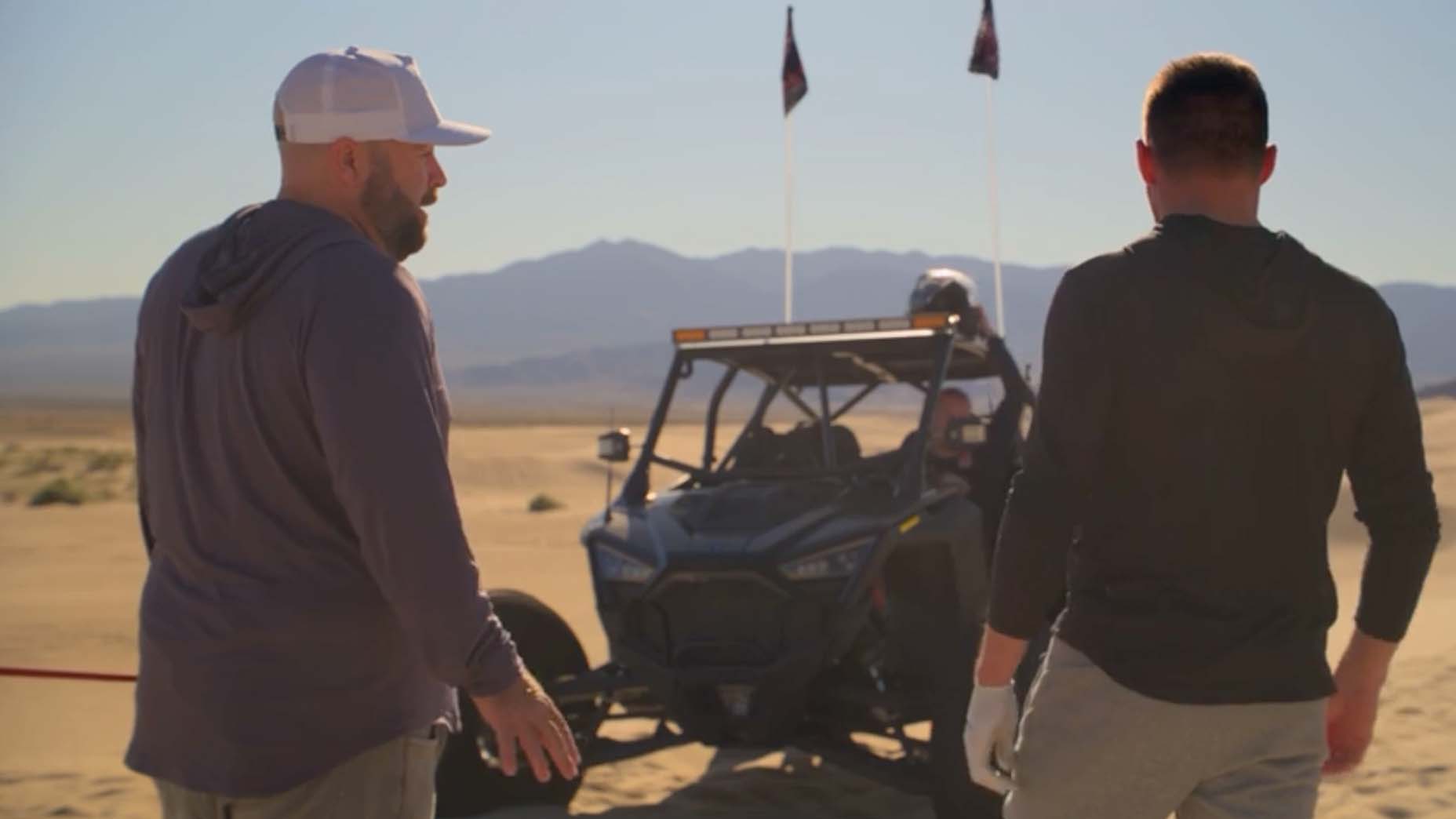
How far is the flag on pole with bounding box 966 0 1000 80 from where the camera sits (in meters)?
11.8

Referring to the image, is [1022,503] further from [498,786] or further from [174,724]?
[498,786]

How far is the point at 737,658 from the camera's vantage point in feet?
20.9

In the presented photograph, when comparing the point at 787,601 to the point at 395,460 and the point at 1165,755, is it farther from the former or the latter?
the point at 395,460

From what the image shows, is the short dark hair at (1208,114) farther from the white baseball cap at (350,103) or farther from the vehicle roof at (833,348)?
the vehicle roof at (833,348)

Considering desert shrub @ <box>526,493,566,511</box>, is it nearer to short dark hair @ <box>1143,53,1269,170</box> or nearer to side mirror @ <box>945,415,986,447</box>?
side mirror @ <box>945,415,986,447</box>

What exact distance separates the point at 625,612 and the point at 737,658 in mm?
470

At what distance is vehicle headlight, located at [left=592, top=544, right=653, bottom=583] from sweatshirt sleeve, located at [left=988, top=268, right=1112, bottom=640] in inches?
146

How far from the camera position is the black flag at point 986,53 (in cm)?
1175

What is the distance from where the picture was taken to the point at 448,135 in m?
2.94

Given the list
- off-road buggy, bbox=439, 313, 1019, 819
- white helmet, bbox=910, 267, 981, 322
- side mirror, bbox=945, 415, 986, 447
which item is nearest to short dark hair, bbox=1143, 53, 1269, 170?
off-road buggy, bbox=439, 313, 1019, 819

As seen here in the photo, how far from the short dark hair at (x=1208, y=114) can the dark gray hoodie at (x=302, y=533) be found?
3.94 ft

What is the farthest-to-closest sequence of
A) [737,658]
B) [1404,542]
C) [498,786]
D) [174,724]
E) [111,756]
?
1. [111,756]
2. [498,786]
3. [737,658]
4. [1404,542]
5. [174,724]

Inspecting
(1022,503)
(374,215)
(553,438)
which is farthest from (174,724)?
(553,438)

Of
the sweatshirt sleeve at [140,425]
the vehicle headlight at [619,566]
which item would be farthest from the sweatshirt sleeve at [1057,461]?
the vehicle headlight at [619,566]
